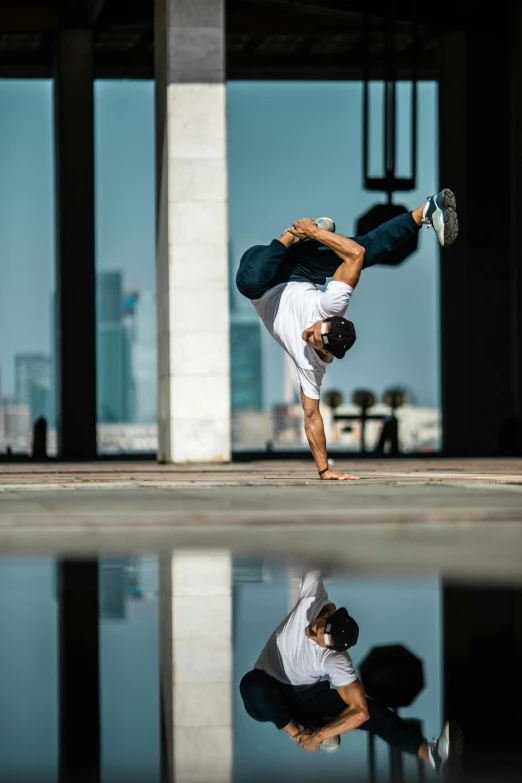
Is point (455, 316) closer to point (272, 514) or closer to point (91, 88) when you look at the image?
point (91, 88)

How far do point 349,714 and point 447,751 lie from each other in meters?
0.33

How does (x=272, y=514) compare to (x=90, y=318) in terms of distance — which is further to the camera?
(x=90, y=318)

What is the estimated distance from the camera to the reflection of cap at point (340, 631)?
3557mm

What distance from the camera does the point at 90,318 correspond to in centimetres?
3142

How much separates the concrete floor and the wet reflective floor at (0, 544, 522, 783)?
0.65 metres

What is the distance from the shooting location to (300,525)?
23.9 ft

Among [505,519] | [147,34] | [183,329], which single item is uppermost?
[147,34]

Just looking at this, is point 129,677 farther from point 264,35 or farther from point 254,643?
point 264,35

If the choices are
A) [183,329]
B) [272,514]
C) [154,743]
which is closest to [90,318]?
[183,329]

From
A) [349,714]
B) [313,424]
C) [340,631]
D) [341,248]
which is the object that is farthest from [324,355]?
[349,714]

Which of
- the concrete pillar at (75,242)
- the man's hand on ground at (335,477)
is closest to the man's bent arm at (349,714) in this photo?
the man's hand on ground at (335,477)

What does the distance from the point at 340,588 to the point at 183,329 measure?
1325cm

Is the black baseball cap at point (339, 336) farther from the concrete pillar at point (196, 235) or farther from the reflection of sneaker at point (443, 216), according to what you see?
the concrete pillar at point (196, 235)

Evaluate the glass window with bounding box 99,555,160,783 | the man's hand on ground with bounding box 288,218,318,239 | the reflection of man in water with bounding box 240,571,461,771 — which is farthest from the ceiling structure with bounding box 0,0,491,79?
the reflection of man in water with bounding box 240,571,461,771
